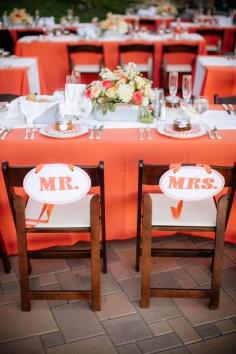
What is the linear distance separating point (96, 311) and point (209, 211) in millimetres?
857

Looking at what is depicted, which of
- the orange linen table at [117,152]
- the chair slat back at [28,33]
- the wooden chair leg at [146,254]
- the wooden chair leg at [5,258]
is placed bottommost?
the wooden chair leg at [5,258]

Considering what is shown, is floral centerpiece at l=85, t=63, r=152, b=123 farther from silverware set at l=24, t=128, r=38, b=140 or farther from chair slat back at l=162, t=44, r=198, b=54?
chair slat back at l=162, t=44, r=198, b=54

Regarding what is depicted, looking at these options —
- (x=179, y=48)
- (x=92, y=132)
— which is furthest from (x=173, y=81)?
(x=179, y=48)

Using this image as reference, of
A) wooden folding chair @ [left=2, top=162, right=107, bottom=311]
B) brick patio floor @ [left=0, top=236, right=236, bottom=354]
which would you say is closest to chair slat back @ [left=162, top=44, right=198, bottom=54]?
brick patio floor @ [left=0, top=236, right=236, bottom=354]

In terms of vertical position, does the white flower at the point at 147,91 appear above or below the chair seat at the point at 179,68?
above

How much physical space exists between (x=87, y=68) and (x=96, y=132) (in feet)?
9.97

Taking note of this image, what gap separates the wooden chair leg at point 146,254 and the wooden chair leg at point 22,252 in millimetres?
620

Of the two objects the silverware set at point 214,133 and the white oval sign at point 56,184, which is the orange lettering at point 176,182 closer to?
the white oval sign at point 56,184

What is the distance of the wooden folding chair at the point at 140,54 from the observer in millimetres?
5305

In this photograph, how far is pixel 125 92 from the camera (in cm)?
276

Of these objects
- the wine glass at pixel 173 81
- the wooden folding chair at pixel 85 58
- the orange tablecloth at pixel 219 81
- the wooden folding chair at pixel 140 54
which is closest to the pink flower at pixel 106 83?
the wine glass at pixel 173 81

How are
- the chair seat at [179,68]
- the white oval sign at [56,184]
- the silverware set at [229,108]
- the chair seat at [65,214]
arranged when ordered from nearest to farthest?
1. the white oval sign at [56,184]
2. the chair seat at [65,214]
3. the silverware set at [229,108]
4. the chair seat at [179,68]

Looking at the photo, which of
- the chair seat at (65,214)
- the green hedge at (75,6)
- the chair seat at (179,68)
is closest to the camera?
the chair seat at (65,214)

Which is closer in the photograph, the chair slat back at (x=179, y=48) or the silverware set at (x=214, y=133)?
the silverware set at (x=214, y=133)
